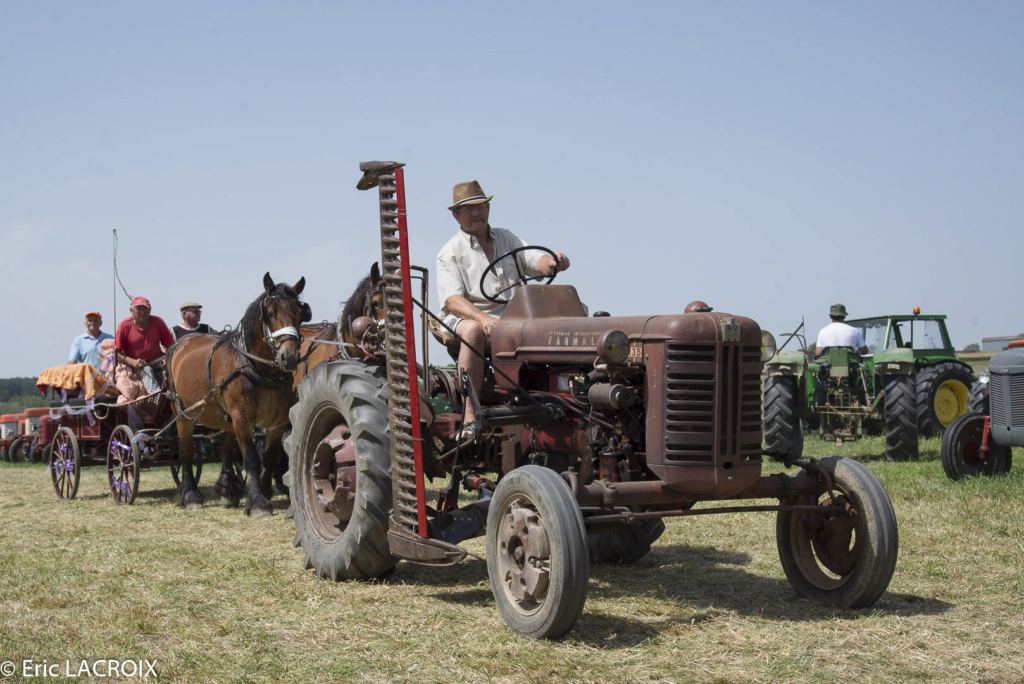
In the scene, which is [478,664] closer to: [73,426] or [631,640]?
[631,640]

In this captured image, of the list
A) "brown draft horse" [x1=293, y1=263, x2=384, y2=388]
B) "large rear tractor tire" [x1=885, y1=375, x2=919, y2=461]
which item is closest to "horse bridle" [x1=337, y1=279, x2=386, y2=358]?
"brown draft horse" [x1=293, y1=263, x2=384, y2=388]

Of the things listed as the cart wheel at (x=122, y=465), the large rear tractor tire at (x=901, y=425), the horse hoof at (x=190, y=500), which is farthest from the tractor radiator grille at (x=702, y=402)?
the large rear tractor tire at (x=901, y=425)

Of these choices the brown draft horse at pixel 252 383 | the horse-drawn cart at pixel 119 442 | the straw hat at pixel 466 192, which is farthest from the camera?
the horse-drawn cart at pixel 119 442

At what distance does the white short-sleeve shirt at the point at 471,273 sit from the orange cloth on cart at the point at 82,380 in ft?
21.3

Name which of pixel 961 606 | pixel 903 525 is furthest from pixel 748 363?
pixel 903 525

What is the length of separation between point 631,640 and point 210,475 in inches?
429

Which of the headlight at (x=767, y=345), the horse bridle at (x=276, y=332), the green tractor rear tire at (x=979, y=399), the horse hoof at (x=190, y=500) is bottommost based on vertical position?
the horse hoof at (x=190, y=500)

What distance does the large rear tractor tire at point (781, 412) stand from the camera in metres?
12.0

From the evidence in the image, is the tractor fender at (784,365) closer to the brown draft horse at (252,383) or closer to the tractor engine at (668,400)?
the brown draft horse at (252,383)

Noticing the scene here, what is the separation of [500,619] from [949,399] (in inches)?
395

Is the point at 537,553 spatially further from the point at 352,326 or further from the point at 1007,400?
the point at 1007,400

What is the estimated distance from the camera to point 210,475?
45.6ft

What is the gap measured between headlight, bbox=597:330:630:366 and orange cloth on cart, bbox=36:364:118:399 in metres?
8.28

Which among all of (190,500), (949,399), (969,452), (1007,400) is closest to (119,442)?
(190,500)
